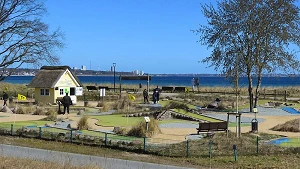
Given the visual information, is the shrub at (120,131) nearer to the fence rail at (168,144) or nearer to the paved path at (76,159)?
the fence rail at (168,144)

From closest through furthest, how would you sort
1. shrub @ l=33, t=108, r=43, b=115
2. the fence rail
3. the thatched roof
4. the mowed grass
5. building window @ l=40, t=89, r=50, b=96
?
the fence rail
the mowed grass
shrub @ l=33, t=108, r=43, b=115
the thatched roof
building window @ l=40, t=89, r=50, b=96

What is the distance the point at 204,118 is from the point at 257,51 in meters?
9.77

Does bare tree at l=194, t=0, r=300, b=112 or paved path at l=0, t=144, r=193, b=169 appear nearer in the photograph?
paved path at l=0, t=144, r=193, b=169

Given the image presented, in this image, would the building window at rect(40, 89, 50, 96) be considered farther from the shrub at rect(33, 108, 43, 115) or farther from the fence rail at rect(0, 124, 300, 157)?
the fence rail at rect(0, 124, 300, 157)

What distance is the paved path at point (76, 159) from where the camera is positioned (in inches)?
566

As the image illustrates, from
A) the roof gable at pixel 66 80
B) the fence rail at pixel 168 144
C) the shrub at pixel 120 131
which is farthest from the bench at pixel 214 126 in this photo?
the roof gable at pixel 66 80

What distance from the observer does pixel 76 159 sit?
15.4 meters

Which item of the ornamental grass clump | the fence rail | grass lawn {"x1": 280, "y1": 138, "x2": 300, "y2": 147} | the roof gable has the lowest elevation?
grass lawn {"x1": 280, "y1": 138, "x2": 300, "y2": 147}

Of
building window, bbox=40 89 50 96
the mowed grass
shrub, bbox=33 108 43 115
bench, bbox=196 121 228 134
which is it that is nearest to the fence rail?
bench, bbox=196 121 228 134

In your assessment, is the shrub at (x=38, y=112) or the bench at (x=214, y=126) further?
the shrub at (x=38, y=112)

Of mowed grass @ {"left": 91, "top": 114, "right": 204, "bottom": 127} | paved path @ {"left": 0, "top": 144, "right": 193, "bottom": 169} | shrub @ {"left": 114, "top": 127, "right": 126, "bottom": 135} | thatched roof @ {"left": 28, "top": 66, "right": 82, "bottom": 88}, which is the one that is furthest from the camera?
thatched roof @ {"left": 28, "top": 66, "right": 82, "bottom": 88}

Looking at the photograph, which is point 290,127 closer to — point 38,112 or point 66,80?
point 38,112

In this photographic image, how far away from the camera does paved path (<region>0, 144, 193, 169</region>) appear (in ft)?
47.2

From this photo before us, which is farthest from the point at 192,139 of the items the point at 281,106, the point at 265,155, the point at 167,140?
the point at 281,106
